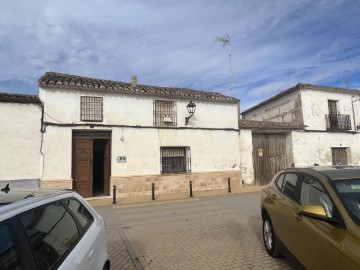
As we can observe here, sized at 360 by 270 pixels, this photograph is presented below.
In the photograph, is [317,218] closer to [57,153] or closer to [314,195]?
[314,195]

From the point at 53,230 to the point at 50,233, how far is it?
7 cm

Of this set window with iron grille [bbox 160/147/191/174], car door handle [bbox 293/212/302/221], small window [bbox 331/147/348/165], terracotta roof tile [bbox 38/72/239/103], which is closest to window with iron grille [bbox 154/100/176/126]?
terracotta roof tile [bbox 38/72/239/103]

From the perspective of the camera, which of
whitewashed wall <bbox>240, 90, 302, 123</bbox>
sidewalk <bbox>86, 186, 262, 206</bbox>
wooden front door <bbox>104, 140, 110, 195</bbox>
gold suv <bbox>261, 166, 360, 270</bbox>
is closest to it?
gold suv <bbox>261, 166, 360, 270</bbox>

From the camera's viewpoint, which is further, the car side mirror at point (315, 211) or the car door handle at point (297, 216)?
Answer: the car door handle at point (297, 216)

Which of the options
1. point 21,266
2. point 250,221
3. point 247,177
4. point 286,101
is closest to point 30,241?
point 21,266

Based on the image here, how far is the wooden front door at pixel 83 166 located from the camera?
13.0m

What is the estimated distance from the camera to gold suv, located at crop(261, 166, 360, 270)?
2795 mm

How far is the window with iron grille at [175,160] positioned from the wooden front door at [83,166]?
3.55 m

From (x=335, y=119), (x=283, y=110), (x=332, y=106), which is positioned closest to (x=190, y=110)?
(x=283, y=110)

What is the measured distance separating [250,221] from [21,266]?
6846mm

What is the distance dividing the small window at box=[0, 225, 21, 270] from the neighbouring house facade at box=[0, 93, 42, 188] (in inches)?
442

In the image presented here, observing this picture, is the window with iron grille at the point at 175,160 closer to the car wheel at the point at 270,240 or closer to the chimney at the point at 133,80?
the chimney at the point at 133,80

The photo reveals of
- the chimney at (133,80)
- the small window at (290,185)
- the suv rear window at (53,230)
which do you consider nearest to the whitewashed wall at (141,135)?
the chimney at (133,80)

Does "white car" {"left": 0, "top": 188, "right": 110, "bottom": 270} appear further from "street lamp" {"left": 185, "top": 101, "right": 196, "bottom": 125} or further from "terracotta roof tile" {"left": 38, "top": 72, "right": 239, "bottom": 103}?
"street lamp" {"left": 185, "top": 101, "right": 196, "bottom": 125}
